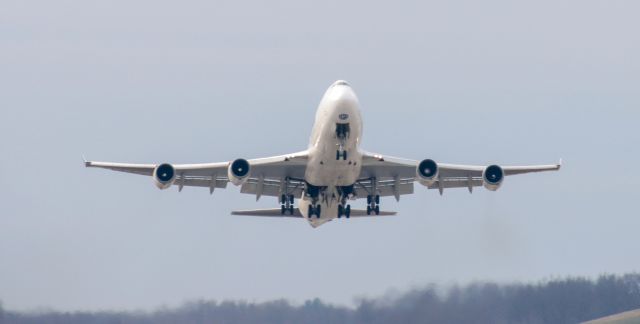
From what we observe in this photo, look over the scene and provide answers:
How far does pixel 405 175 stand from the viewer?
73.6 metres

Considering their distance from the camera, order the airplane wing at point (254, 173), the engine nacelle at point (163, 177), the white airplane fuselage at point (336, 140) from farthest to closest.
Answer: the airplane wing at point (254, 173), the engine nacelle at point (163, 177), the white airplane fuselage at point (336, 140)

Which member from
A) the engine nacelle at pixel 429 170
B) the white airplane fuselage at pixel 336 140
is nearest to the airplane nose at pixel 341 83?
the white airplane fuselage at pixel 336 140

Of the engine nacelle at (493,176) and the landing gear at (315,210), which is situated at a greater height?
the engine nacelle at (493,176)

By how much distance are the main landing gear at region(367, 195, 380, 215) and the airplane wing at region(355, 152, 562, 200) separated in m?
0.28

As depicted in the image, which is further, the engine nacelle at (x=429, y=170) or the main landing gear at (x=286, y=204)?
the main landing gear at (x=286, y=204)

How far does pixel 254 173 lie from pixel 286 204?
3.22 metres

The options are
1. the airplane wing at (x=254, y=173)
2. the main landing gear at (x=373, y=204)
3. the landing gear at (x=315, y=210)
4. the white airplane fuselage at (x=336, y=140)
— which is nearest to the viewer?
the white airplane fuselage at (x=336, y=140)

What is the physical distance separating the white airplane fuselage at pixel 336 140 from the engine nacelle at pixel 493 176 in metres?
5.19

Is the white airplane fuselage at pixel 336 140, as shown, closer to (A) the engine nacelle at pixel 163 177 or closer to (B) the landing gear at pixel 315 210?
(B) the landing gear at pixel 315 210

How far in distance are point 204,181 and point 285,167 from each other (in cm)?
433

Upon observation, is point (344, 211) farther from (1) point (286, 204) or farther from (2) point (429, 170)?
(2) point (429, 170)

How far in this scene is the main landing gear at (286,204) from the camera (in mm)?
74812

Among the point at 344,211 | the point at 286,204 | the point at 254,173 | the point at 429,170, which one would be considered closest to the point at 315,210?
the point at 344,211

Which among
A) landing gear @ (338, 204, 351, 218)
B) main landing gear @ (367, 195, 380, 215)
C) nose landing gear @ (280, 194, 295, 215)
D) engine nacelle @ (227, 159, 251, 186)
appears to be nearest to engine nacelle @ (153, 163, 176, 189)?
engine nacelle @ (227, 159, 251, 186)
